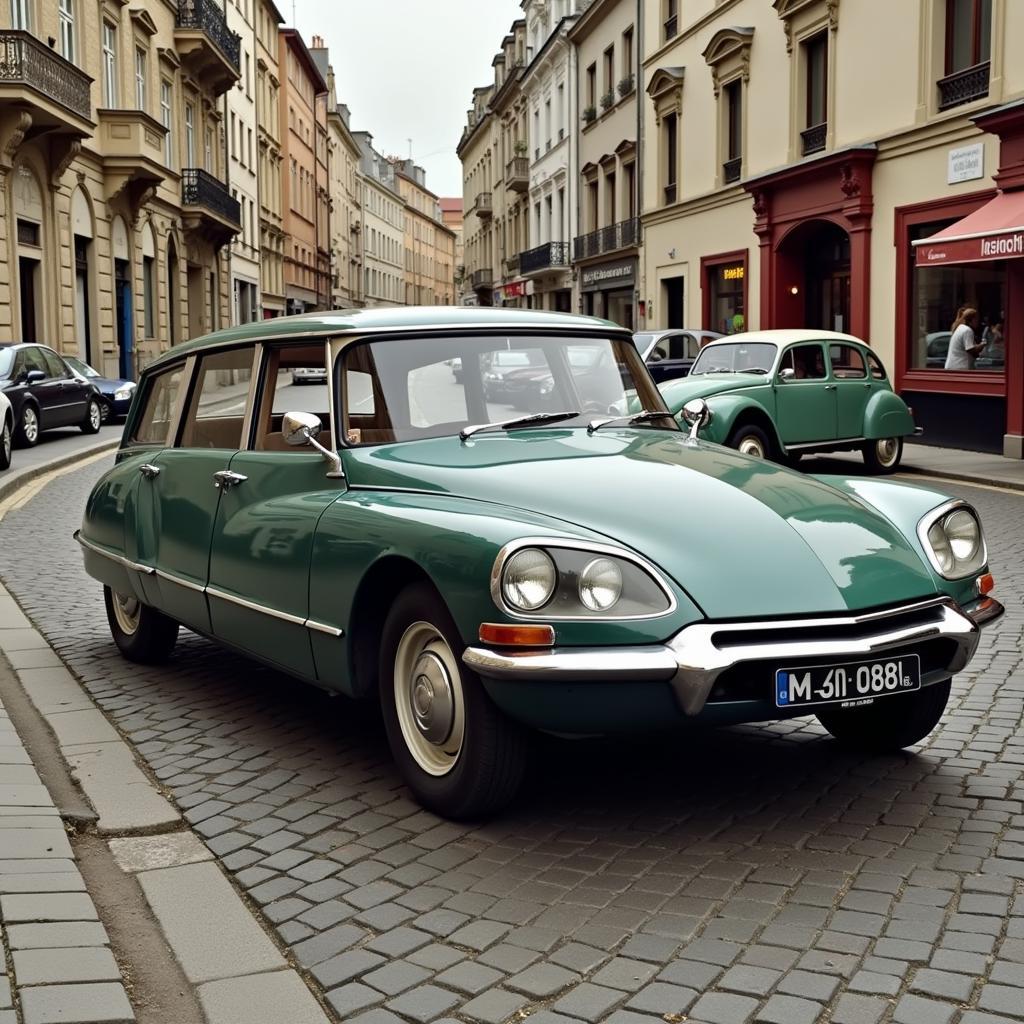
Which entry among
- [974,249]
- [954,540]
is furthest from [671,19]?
[954,540]

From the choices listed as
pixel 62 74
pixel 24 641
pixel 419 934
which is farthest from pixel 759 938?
pixel 62 74

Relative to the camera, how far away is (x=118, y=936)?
137 inches

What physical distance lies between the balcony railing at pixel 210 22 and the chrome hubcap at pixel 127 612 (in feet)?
123

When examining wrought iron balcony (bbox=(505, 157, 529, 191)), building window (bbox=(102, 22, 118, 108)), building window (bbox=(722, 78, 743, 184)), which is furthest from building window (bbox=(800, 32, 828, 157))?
wrought iron balcony (bbox=(505, 157, 529, 191))

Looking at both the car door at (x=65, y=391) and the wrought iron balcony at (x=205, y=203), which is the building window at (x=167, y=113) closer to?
the wrought iron balcony at (x=205, y=203)

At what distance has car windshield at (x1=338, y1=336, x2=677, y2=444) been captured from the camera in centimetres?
495

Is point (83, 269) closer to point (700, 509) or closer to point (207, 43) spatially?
point (207, 43)

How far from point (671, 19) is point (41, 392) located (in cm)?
1952

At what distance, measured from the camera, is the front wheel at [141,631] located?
6.51m

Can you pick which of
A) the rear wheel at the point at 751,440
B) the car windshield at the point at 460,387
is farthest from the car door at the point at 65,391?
the car windshield at the point at 460,387

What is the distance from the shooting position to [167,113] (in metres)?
40.1

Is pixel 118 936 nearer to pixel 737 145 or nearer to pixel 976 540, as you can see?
pixel 976 540

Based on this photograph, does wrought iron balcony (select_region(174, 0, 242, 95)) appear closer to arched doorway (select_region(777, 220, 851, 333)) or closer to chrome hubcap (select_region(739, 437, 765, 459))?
arched doorway (select_region(777, 220, 851, 333))

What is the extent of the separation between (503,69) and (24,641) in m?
66.3
